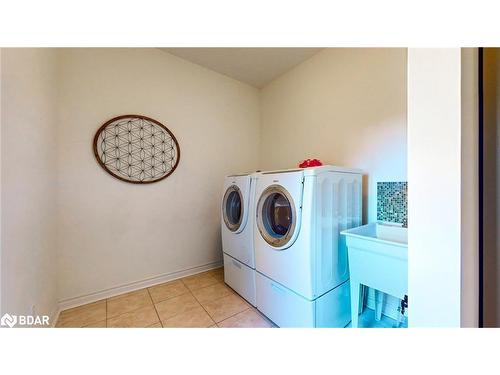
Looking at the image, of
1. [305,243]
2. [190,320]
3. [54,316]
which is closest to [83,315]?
[54,316]

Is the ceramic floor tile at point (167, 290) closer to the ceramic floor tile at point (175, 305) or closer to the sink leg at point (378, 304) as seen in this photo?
the ceramic floor tile at point (175, 305)

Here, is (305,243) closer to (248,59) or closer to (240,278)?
(240,278)

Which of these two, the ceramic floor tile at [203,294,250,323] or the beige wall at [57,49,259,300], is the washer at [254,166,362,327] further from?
the beige wall at [57,49,259,300]

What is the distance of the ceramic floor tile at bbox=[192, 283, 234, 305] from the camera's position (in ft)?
6.16

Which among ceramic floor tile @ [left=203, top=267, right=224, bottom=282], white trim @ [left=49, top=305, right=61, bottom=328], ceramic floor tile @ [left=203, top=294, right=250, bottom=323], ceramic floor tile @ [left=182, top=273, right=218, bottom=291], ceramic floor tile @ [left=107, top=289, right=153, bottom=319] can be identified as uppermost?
white trim @ [left=49, top=305, right=61, bottom=328]

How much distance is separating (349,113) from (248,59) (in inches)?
52.3

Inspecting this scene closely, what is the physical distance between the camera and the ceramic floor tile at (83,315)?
1534 millimetres

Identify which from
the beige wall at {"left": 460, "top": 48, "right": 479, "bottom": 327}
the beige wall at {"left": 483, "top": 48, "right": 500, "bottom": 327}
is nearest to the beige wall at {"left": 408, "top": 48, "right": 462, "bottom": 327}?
the beige wall at {"left": 460, "top": 48, "right": 479, "bottom": 327}

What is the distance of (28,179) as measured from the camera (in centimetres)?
106

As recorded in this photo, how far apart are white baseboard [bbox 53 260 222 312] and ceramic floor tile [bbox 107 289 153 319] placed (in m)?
0.06
